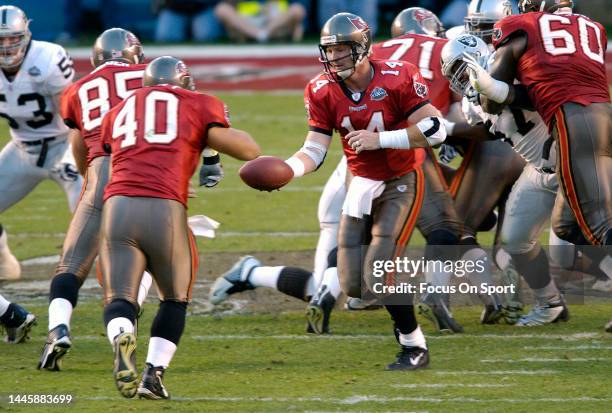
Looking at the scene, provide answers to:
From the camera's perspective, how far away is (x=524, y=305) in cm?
629

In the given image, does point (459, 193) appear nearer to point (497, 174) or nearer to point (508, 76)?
point (497, 174)

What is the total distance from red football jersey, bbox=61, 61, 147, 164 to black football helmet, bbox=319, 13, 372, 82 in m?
0.93

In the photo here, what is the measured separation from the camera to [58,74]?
668 centimetres

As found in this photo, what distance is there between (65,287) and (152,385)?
90 cm

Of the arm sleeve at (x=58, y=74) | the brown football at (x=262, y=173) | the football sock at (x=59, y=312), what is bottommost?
the football sock at (x=59, y=312)

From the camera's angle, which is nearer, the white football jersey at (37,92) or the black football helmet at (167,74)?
the black football helmet at (167,74)

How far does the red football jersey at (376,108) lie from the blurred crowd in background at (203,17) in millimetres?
10690

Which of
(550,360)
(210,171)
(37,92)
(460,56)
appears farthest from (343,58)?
(37,92)

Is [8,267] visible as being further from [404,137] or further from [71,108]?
[404,137]

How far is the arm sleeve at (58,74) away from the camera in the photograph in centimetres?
667

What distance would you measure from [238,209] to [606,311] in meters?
3.55

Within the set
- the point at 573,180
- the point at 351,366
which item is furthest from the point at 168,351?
the point at 573,180

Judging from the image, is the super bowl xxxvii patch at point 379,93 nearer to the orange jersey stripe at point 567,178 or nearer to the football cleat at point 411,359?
the orange jersey stripe at point 567,178

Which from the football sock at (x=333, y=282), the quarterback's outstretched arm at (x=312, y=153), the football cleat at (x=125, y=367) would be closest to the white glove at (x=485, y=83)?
the quarterback's outstretched arm at (x=312, y=153)
